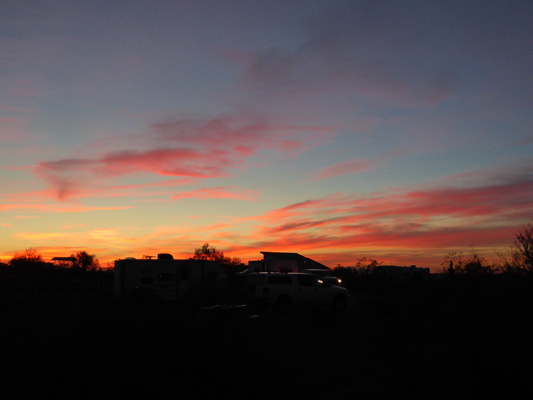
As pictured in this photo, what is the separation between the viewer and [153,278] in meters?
29.4

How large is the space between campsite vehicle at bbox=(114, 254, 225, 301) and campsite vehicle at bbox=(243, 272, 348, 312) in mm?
4658

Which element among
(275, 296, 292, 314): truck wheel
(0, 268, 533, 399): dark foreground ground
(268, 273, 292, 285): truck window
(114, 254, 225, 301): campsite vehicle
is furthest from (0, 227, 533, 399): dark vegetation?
(114, 254, 225, 301): campsite vehicle

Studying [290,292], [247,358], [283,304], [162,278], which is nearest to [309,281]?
[290,292]

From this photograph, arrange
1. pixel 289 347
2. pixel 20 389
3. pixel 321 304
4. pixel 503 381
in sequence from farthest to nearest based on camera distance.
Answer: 1. pixel 321 304
2. pixel 289 347
3. pixel 503 381
4. pixel 20 389

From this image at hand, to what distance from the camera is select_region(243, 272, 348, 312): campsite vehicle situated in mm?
24750

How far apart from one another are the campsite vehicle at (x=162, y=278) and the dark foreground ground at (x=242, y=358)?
670 inches

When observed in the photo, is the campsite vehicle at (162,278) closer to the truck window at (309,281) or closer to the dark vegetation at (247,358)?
the truck window at (309,281)

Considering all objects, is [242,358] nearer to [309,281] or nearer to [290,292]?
[290,292]

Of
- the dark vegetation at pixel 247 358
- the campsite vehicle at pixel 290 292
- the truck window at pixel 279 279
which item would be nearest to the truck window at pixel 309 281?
the campsite vehicle at pixel 290 292

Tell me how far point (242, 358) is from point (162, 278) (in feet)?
66.8

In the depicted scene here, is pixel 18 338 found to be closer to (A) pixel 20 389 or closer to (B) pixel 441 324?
(A) pixel 20 389

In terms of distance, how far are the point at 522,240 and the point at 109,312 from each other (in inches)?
586

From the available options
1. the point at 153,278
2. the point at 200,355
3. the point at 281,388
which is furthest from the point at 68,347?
the point at 153,278

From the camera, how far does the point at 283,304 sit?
82.3 ft
